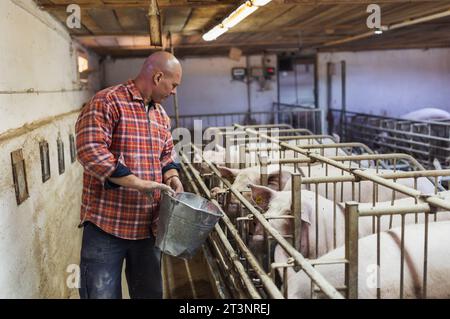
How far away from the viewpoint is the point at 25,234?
3.08 m

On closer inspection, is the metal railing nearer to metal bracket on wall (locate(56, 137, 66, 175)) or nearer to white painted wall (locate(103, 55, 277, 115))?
white painted wall (locate(103, 55, 277, 115))

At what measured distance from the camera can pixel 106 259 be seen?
8.57 feet

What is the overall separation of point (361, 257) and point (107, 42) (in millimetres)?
6849

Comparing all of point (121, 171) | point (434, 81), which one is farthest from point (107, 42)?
point (434, 81)

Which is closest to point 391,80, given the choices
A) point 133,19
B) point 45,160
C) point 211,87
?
point 211,87

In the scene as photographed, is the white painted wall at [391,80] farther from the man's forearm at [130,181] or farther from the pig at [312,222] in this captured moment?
the man's forearm at [130,181]

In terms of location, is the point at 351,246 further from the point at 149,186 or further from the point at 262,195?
the point at 262,195

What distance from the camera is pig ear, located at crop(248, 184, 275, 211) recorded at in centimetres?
351

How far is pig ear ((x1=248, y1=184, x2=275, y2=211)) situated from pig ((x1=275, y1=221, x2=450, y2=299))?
0.96m

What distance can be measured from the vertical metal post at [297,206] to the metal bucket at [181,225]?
64 cm

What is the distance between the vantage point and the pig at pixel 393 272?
7.83ft

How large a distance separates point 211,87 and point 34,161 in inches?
344

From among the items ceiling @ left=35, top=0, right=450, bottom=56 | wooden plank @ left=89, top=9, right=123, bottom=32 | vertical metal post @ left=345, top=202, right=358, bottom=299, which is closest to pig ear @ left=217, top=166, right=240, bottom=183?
ceiling @ left=35, top=0, right=450, bottom=56
